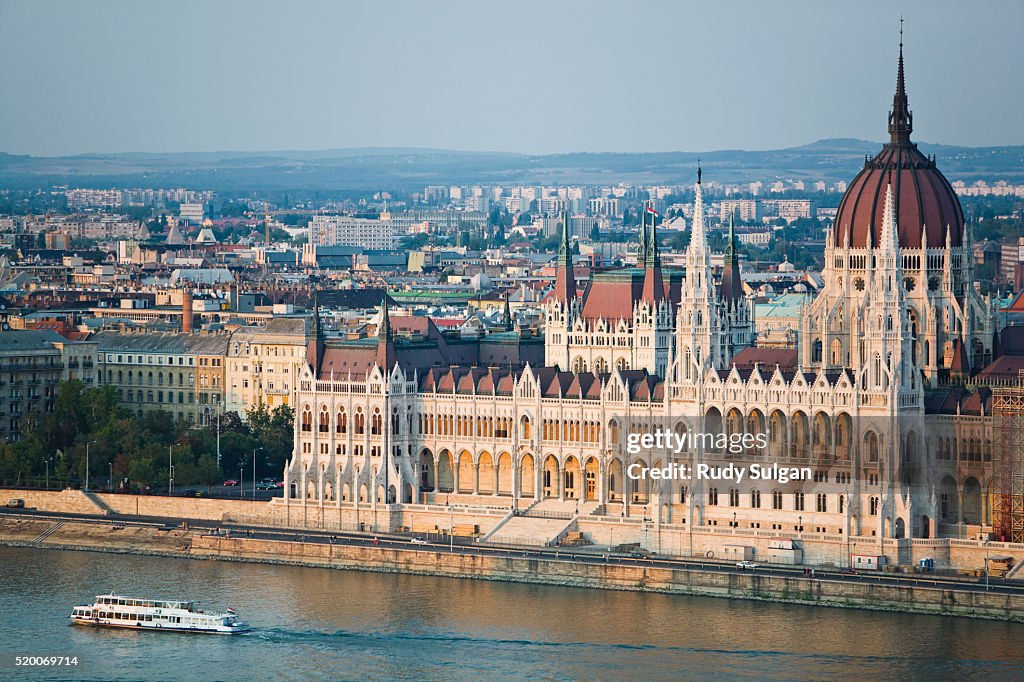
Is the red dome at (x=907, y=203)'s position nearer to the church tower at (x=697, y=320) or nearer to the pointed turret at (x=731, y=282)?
the church tower at (x=697, y=320)

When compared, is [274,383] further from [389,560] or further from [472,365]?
[389,560]

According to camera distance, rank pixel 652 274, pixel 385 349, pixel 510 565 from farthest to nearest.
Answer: pixel 652 274, pixel 385 349, pixel 510 565

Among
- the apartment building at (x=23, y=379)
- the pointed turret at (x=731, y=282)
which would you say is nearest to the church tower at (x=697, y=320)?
the pointed turret at (x=731, y=282)

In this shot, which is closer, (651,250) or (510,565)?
(510,565)

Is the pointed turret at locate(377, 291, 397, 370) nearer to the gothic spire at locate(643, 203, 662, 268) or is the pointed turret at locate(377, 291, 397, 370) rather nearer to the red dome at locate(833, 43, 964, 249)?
the gothic spire at locate(643, 203, 662, 268)

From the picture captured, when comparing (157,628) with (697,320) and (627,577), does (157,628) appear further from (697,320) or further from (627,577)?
(697,320)

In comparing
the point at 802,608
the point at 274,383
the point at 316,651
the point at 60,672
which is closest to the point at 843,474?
the point at 802,608

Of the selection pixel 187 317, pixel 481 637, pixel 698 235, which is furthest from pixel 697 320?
pixel 187 317
